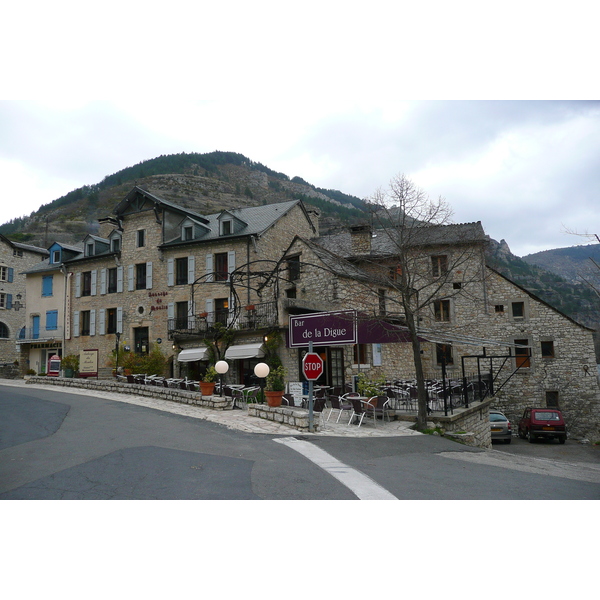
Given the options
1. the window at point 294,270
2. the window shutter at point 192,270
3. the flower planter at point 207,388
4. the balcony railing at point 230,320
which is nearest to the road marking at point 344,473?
the flower planter at point 207,388

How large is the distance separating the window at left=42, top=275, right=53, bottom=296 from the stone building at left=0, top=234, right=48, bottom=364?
15.9ft

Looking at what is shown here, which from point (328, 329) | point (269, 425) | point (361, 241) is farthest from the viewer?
point (361, 241)

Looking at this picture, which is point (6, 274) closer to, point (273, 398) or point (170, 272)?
point (170, 272)

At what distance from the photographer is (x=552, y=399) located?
2422 centimetres

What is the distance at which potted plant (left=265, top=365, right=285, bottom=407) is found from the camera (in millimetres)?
13211

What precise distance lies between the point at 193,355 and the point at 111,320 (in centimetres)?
819

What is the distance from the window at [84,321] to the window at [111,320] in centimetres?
169

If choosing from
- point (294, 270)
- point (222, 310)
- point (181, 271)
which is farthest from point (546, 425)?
point (181, 271)

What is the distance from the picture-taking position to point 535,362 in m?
24.4

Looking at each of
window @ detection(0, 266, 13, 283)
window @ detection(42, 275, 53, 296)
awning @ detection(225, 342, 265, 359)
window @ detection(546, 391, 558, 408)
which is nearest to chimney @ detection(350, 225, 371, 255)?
awning @ detection(225, 342, 265, 359)

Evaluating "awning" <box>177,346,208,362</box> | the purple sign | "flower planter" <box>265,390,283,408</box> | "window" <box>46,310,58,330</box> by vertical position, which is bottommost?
"flower planter" <box>265,390,283,408</box>

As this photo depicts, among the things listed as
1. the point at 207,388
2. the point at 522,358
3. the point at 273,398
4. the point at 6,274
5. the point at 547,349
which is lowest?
the point at 273,398

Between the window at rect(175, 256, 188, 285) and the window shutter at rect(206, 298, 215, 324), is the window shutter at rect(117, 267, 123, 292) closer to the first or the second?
the window at rect(175, 256, 188, 285)

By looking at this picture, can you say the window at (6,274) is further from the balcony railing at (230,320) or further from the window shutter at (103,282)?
the balcony railing at (230,320)
